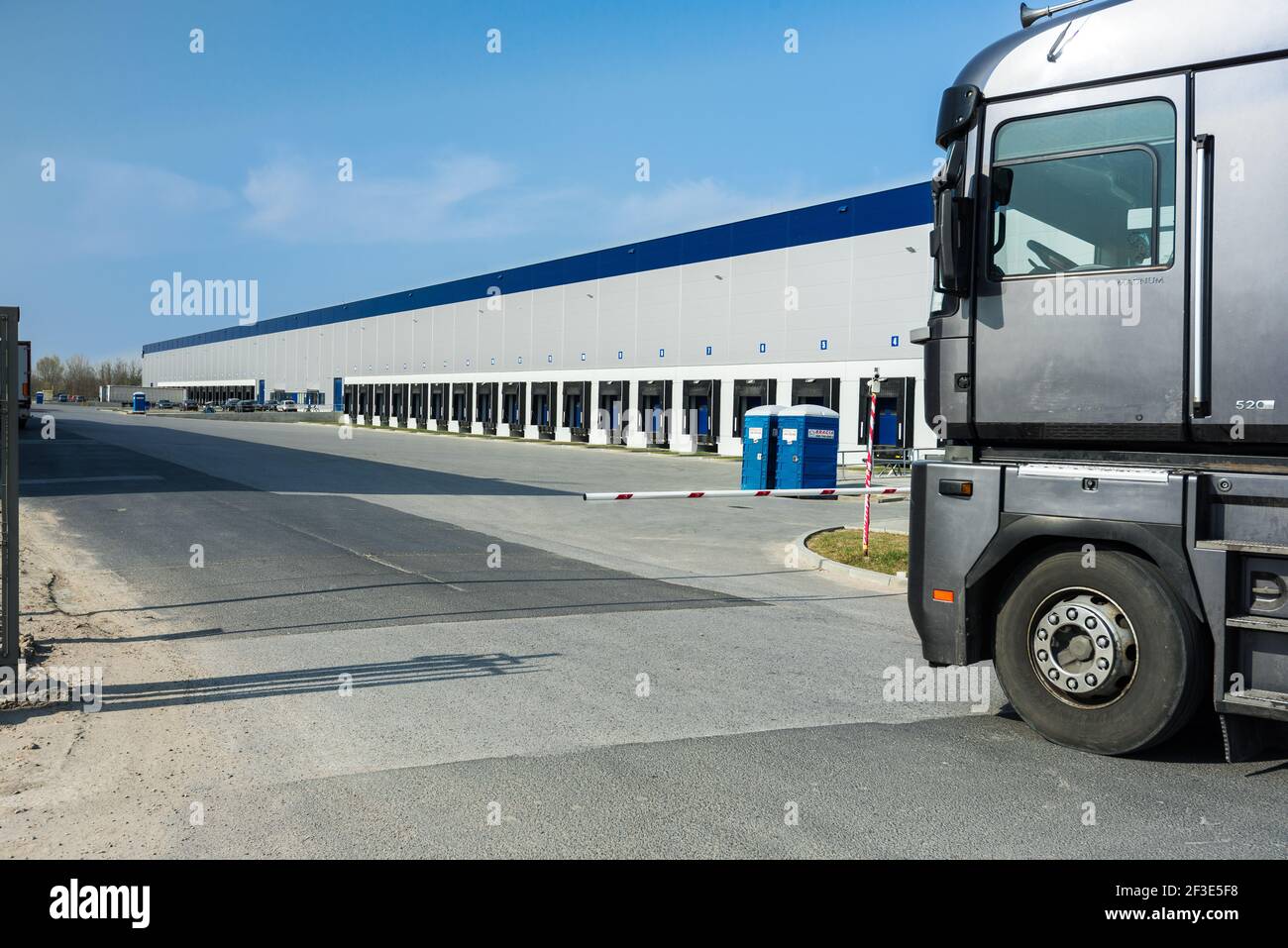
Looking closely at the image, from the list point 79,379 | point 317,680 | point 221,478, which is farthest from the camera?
point 79,379

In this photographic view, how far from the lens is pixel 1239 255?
5.12m

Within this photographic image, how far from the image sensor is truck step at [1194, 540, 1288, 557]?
4883 millimetres

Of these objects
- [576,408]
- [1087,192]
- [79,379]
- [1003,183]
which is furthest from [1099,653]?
[79,379]

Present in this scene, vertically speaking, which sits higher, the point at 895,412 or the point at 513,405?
the point at 513,405

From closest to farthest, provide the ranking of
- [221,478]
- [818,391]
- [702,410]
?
[221,478], [818,391], [702,410]

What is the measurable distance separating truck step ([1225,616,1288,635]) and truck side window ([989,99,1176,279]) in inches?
72.6

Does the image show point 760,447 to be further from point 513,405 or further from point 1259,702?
point 513,405

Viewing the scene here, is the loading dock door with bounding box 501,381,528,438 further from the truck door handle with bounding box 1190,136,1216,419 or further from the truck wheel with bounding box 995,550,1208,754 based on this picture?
the truck door handle with bounding box 1190,136,1216,419

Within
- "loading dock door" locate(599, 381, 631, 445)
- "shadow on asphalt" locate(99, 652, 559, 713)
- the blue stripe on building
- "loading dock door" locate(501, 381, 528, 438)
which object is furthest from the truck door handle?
"loading dock door" locate(501, 381, 528, 438)

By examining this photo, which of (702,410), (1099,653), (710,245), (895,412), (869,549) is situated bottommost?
(869,549)

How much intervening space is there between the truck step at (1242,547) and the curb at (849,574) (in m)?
5.67

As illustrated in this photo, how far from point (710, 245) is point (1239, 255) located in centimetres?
4338

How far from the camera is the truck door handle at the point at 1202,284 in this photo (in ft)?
17.1
